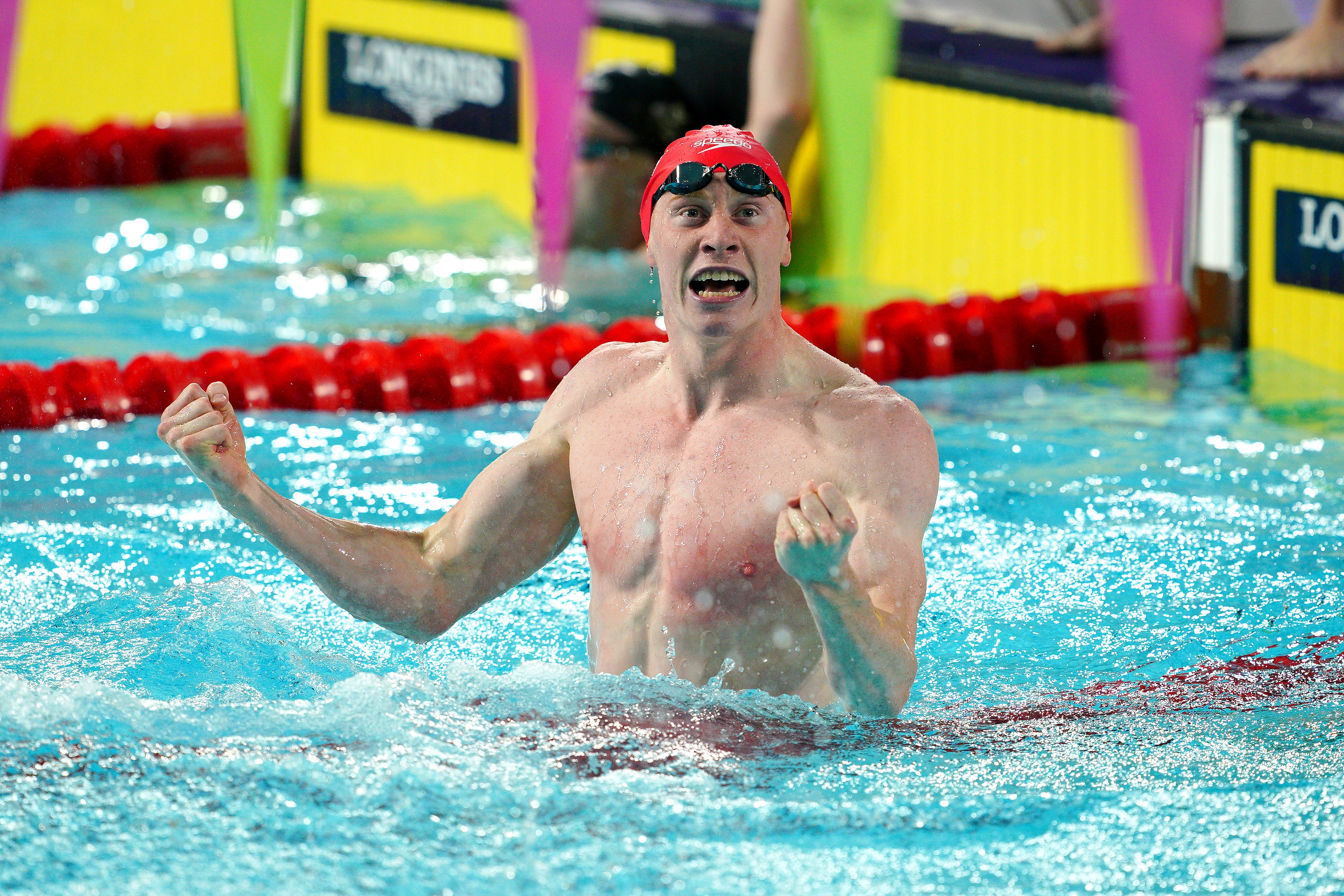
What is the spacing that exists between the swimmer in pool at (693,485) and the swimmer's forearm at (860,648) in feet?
0.07

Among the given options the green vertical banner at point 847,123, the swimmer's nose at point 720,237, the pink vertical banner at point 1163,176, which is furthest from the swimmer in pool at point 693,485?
the green vertical banner at point 847,123

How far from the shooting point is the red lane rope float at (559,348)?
511cm

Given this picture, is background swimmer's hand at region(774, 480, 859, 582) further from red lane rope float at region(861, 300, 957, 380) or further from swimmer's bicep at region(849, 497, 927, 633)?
red lane rope float at region(861, 300, 957, 380)

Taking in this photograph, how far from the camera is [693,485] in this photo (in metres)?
2.49

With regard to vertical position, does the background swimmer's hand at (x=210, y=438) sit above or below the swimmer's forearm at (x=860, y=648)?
above

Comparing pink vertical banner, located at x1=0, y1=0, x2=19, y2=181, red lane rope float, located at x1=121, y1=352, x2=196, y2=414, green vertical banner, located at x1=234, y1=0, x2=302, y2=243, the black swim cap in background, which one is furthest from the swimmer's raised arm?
pink vertical banner, located at x1=0, y1=0, x2=19, y2=181

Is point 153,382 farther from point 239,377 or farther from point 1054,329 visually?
point 1054,329

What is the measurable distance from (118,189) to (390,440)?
4275 mm

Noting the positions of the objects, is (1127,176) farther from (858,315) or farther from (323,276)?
(323,276)

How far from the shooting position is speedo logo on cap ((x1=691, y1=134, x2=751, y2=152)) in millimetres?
2449

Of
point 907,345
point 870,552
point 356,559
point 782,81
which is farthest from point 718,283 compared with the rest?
point 782,81

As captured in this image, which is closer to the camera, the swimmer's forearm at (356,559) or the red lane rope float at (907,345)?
the swimmer's forearm at (356,559)

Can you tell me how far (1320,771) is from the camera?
8.00 ft

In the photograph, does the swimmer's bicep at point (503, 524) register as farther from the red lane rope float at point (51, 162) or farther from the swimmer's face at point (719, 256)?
the red lane rope float at point (51, 162)
